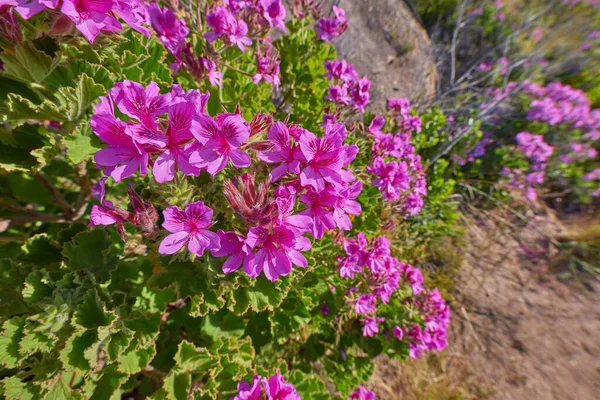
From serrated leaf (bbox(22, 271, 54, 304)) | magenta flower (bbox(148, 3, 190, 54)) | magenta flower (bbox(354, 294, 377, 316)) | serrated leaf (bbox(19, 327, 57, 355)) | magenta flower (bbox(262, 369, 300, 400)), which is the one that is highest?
magenta flower (bbox(148, 3, 190, 54))

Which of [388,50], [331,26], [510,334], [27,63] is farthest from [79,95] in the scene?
[510,334]

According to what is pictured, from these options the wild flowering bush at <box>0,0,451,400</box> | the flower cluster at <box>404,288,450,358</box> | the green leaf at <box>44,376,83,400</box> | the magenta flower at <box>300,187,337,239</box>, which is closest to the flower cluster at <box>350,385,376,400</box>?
the wild flowering bush at <box>0,0,451,400</box>

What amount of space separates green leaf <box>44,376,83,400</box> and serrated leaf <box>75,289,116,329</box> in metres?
0.37

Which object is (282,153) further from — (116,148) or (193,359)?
(193,359)

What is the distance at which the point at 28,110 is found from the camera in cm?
147

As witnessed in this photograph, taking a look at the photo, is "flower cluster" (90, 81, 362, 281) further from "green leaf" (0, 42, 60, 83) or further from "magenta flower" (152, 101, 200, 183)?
"green leaf" (0, 42, 60, 83)

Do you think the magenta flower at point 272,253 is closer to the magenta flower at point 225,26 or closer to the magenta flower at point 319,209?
the magenta flower at point 319,209

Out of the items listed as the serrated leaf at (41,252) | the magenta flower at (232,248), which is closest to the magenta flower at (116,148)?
the magenta flower at (232,248)

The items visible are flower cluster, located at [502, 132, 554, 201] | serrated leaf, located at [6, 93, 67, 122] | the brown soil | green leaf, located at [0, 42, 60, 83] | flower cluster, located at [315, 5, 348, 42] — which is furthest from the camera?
flower cluster, located at [502, 132, 554, 201]

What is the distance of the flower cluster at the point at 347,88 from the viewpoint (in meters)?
2.11

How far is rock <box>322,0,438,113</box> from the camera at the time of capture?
4605 millimetres

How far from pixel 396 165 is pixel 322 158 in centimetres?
105

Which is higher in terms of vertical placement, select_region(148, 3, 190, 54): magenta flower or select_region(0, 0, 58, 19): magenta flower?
select_region(148, 3, 190, 54): magenta flower

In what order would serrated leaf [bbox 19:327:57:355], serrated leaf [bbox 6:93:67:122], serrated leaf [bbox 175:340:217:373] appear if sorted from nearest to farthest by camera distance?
serrated leaf [bbox 6:93:67:122] → serrated leaf [bbox 19:327:57:355] → serrated leaf [bbox 175:340:217:373]
